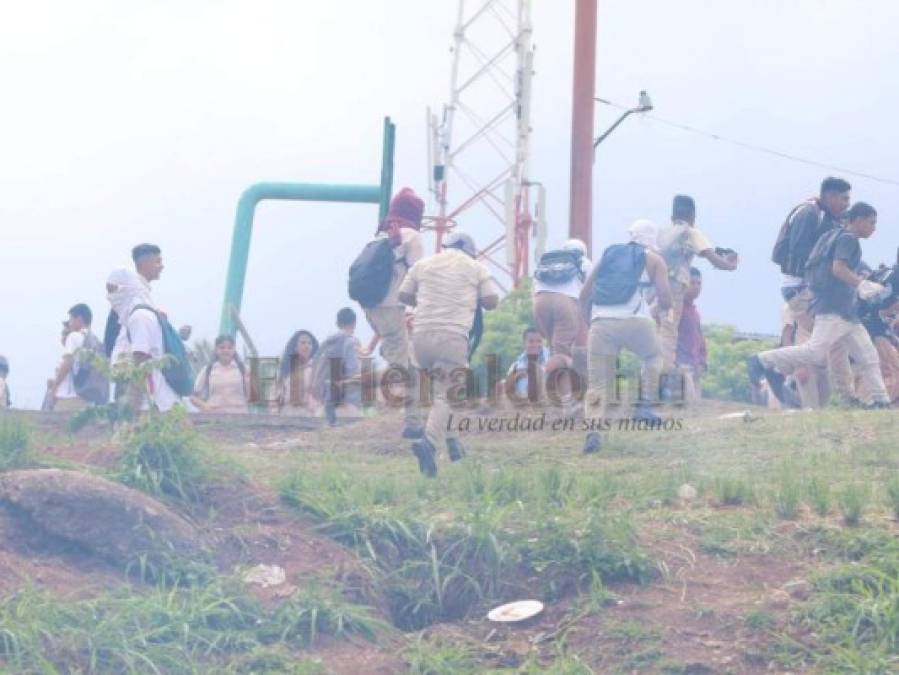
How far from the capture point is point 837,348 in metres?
13.0

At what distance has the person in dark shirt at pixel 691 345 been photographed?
582 inches

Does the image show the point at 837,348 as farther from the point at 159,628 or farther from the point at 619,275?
the point at 159,628

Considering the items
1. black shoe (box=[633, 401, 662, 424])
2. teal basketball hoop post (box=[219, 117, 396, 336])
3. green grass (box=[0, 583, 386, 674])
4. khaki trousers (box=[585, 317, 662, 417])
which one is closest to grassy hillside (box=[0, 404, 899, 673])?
green grass (box=[0, 583, 386, 674])

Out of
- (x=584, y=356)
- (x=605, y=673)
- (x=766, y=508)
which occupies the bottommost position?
(x=605, y=673)

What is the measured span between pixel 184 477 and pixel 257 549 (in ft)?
2.28

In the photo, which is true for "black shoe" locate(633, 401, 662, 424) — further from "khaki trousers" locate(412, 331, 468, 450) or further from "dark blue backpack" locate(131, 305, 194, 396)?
"dark blue backpack" locate(131, 305, 194, 396)

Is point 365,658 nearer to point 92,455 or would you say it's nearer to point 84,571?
point 84,571

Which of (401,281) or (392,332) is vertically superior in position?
(401,281)

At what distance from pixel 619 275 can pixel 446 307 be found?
1288 mm

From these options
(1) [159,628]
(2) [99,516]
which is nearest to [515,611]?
(1) [159,628]

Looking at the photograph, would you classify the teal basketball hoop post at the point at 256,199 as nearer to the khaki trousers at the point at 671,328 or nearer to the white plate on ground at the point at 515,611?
the khaki trousers at the point at 671,328

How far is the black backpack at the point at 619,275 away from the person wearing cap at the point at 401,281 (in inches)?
51.9

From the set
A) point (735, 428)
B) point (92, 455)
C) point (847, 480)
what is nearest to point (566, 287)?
point (735, 428)

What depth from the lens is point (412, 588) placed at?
8.06 meters
